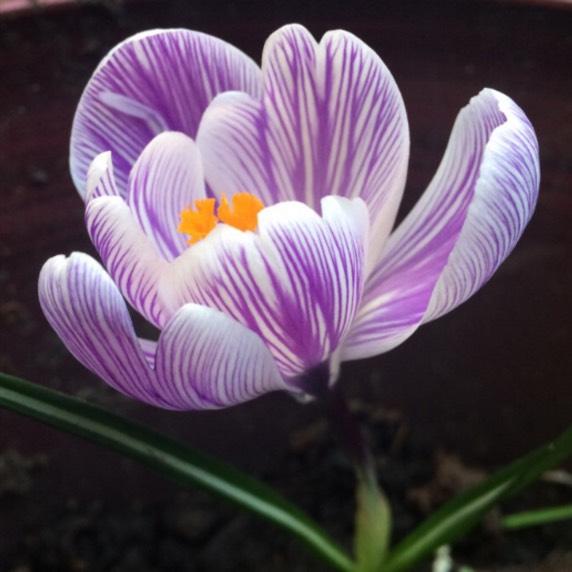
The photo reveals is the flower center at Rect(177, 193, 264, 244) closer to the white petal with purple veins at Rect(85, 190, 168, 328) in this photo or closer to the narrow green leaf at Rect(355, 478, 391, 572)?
the white petal with purple veins at Rect(85, 190, 168, 328)

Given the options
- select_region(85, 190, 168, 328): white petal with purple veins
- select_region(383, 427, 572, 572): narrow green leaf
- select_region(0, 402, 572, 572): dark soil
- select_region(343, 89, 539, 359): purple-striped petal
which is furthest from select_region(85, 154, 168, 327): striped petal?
select_region(0, 402, 572, 572): dark soil

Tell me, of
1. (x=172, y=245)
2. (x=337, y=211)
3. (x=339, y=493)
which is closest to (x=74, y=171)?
(x=172, y=245)

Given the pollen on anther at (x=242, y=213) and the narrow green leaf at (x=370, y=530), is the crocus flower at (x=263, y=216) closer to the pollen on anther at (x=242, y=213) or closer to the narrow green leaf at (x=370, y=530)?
the pollen on anther at (x=242, y=213)

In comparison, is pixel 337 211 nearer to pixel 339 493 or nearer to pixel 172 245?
pixel 172 245

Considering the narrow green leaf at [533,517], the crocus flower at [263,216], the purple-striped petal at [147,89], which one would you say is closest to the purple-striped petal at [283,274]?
the crocus flower at [263,216]

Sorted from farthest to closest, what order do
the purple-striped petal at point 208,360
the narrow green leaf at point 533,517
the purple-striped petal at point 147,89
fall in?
1. the narrow green leaf at point 533,517
2. the purple-striped petal at point 147,89
3. the purple-striped petal at point 208,360

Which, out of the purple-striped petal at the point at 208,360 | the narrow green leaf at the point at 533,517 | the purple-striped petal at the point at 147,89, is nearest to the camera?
the purple-striped petal at the point at 208,360

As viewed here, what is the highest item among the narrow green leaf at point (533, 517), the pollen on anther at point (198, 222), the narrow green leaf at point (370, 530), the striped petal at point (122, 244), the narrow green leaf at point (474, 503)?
the striped petal at point (122, 244)
